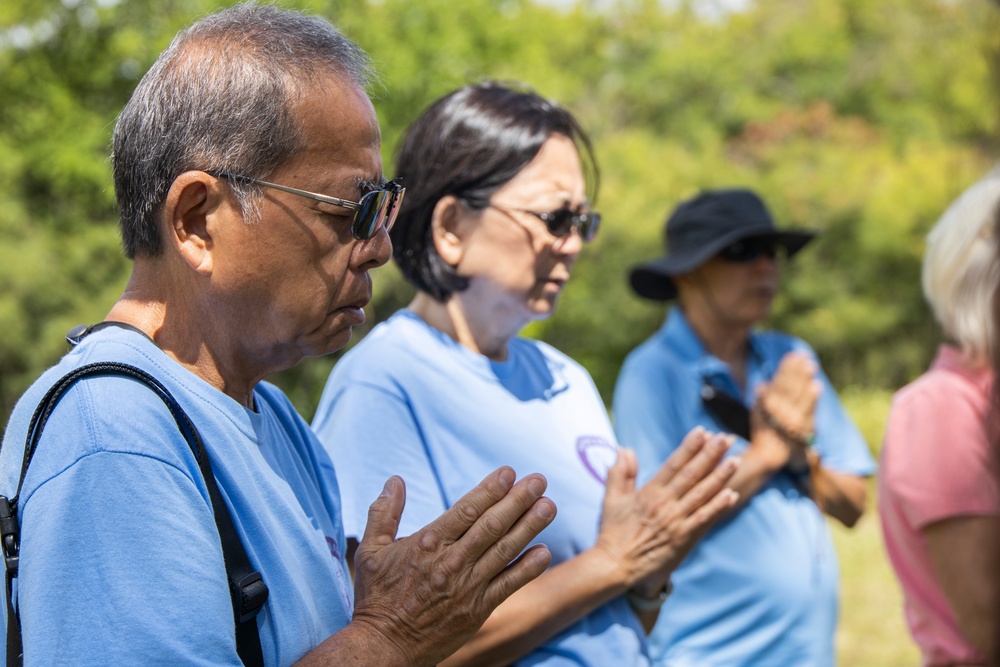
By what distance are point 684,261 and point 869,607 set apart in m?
5.18

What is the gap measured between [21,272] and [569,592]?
1194 cm

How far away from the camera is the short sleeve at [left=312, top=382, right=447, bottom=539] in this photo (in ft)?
6.76

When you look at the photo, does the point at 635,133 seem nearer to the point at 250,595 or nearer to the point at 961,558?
the point at 961,558

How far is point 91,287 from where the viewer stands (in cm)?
1293

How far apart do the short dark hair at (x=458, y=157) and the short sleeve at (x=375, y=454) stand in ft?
1.31

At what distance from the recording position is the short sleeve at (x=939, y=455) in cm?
247

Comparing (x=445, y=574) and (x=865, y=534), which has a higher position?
(x=445, y=574)

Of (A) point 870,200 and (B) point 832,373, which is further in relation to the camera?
(B) point 832,373

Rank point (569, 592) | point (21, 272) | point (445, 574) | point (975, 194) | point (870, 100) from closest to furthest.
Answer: point (445, 574)
point (569, 592)
point (975, 194)
point (21, 272)
point (870, 100)

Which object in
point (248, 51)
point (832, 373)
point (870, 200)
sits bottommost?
point (832, 373)

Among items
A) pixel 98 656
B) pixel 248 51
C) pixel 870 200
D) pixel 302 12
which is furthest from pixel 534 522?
pixel 870 200

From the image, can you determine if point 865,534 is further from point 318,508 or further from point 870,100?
point 870,100

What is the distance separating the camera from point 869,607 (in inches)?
308

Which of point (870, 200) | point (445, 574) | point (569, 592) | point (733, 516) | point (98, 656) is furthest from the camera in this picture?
point (870, 200)
